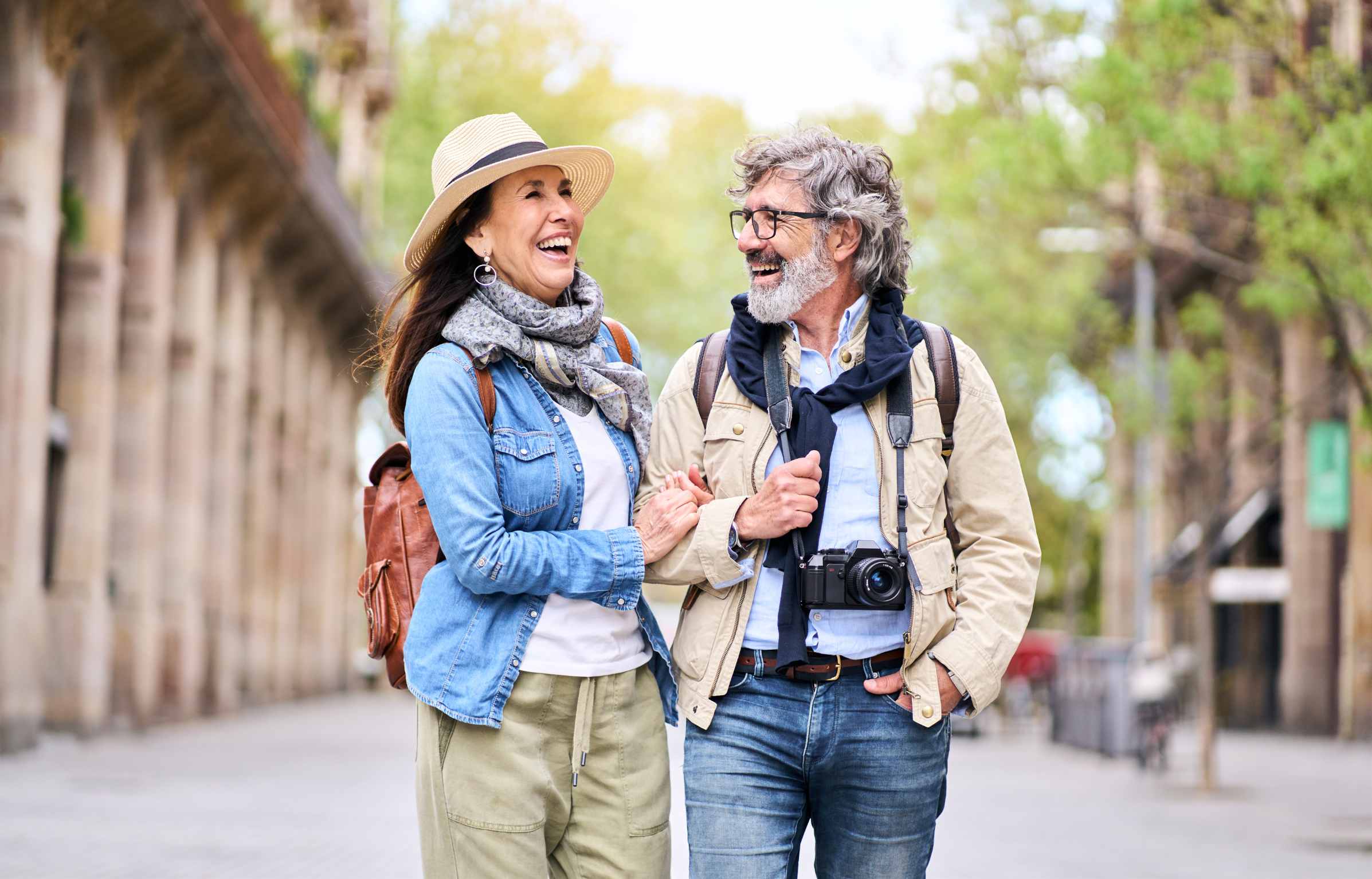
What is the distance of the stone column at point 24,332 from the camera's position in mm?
14695

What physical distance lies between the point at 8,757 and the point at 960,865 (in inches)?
327

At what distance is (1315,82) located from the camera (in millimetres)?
12484

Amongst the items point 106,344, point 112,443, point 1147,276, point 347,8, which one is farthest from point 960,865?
point 347,8

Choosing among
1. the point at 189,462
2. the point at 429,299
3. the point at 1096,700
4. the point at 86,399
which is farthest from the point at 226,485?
the point at 429,299

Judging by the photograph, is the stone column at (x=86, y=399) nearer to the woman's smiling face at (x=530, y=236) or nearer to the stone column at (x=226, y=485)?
the stone column at (x=226, y=485)

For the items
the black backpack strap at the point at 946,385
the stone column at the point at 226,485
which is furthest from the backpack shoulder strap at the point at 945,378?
the stone column at the point at 226,485

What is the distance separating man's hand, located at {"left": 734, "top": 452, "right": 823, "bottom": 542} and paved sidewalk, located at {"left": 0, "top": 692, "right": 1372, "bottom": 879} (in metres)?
5.42

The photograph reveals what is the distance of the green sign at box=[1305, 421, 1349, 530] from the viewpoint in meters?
24.3

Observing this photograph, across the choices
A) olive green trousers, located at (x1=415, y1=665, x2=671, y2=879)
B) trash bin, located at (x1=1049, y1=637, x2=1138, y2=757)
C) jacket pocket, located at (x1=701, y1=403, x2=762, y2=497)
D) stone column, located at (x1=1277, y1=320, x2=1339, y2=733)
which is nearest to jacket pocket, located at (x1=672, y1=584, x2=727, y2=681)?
olive green trousers, located at (x1=415, y1=665, x2=671, y2=879)

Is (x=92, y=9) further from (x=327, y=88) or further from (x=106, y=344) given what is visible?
(x=327, y=88)

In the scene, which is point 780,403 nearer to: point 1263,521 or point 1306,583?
point 1306,583

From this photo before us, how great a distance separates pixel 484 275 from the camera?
3.97m

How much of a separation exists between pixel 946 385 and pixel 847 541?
0.41 metres

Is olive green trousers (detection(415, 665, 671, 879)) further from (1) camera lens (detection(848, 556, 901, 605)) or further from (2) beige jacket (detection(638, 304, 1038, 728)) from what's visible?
(1) camera lens (detection(848, 556, 901, 605))
